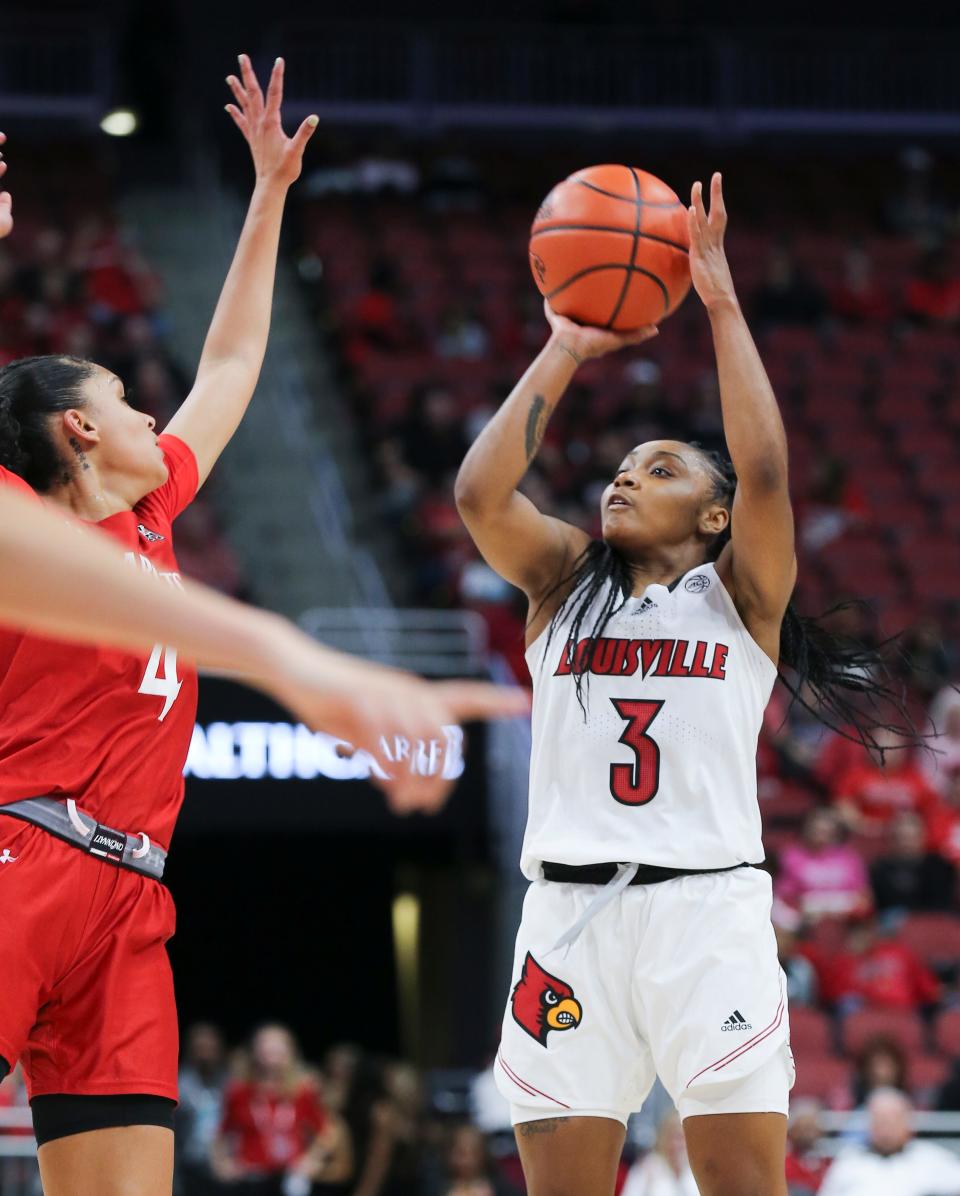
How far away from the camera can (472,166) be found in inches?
759

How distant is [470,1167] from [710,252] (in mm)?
5897

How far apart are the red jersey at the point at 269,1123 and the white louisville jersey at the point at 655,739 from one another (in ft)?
19.6

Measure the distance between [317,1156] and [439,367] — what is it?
324 inches

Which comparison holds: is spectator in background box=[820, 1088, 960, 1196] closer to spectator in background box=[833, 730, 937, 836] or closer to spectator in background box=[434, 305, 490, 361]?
spectator in background box=[833, 730, 937, 836]

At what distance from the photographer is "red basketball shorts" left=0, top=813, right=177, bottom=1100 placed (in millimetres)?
3354

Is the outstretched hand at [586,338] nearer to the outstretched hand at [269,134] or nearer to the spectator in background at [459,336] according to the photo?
the outstretched hand at [269,134]

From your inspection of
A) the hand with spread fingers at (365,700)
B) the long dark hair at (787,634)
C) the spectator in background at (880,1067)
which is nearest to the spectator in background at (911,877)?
the spectator in background at (880,1067)

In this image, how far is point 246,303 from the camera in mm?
4336

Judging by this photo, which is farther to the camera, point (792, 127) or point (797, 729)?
point (792, 127)

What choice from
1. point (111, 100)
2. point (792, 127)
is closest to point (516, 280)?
point (792, 127)

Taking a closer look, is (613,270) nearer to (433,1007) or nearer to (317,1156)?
(317,1156)

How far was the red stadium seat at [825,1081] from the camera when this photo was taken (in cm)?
934

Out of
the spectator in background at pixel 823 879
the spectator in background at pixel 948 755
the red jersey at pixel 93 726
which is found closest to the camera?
the red jersey at pixel 93 726

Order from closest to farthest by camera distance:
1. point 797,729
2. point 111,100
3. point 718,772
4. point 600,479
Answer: point 718,772
point 797,729
point 600,479
point 111,100
